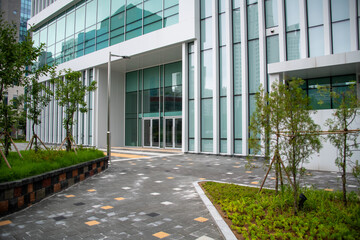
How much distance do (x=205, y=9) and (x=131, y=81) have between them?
1221 centimetres

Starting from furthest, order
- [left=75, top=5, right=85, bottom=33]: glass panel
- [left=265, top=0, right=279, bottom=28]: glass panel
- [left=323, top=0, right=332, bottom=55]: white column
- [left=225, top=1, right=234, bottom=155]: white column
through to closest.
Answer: [left=75, top=5, right=85, bottom=33]: glass panel → [left=225, top=1, right=234, bottom=155]: white column → [left=265, top=0, right=279, bottom=28]: glass panel → [left=323, top=0, right=332, bottom=55]: white column

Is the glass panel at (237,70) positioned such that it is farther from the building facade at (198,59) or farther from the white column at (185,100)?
the white column at (185,100)

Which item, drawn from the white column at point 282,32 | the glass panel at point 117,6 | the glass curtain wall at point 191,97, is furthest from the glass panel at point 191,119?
the glass panel at point 117,6

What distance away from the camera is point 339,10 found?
13.8 meters

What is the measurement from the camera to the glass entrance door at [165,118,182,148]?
23.2 m

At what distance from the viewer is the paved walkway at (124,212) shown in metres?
4.64

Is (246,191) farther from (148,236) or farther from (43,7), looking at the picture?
(43,7)

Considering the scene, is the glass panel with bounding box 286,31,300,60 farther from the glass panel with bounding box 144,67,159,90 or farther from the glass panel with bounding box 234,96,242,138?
the glass panel with bounding box 144,67,159,90

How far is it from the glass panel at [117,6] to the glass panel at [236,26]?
1209 cm

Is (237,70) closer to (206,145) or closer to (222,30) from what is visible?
(222,30)

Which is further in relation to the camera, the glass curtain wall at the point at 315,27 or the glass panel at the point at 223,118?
the glass panel at the point at 223,118

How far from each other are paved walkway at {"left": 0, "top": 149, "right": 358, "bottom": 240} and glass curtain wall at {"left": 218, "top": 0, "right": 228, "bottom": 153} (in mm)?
7916

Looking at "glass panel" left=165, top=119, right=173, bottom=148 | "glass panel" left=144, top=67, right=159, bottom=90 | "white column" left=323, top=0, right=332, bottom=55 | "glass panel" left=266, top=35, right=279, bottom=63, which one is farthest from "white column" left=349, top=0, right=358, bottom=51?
"glass panel" left=144, top=67, right=159, bottom=90

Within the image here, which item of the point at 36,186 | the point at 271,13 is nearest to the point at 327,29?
the point at 271,13
